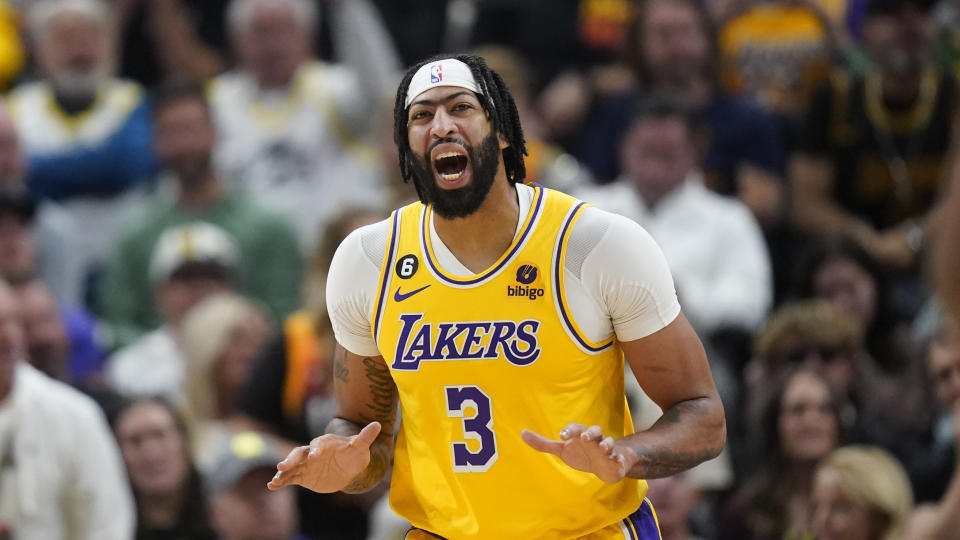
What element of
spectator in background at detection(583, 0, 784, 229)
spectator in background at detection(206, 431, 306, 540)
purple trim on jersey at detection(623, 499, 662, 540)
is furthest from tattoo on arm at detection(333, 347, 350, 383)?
spectator in background at detection(583, 0, 784, 229)

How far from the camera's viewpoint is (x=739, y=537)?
7.52m

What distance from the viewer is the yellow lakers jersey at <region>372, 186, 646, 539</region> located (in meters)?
4.62

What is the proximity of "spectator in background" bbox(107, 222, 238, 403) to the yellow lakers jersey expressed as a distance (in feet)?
13.8

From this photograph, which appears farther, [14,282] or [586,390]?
[14,282]

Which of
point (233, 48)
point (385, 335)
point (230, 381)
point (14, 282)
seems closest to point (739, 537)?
point (230, 381)

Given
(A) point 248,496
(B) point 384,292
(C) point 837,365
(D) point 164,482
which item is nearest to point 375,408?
(B) point 384,292

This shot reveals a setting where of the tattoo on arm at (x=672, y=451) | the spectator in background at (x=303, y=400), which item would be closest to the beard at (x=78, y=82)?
the spectator in background at (x=303, y=400)

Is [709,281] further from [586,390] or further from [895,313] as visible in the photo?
[586,390]

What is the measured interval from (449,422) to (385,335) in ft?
1.12

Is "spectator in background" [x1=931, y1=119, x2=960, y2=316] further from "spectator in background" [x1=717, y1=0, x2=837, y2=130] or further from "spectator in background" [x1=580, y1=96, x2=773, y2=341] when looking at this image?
"spectator in background" [x1=717, y1=0, x2=837, y2=130]

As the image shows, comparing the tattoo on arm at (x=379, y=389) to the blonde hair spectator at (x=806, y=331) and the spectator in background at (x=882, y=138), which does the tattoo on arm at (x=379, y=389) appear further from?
the spectator in background at (x=882, y=138)

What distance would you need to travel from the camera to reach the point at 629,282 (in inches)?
181

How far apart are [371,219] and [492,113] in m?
3.81

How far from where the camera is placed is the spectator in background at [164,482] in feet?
24.3
